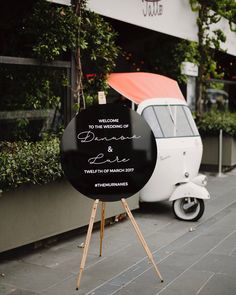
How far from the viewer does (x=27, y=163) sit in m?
5.51

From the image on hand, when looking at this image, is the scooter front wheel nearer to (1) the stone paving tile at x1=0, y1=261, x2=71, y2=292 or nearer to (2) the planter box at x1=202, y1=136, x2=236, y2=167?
(1) the stone paving tile at x1=0, y1=261, x2=71, y2=292

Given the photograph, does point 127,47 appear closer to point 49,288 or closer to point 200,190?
point 200,190

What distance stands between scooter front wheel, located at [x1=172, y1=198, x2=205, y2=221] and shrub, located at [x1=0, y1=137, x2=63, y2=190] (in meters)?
2.32

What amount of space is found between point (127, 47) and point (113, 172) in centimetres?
699

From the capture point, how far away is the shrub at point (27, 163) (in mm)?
5262

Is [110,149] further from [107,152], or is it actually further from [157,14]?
[157,14]

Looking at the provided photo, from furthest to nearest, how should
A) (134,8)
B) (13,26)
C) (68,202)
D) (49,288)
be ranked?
1. (134,8)
2. (13,26)
3. (68,202)
4. (49,288)

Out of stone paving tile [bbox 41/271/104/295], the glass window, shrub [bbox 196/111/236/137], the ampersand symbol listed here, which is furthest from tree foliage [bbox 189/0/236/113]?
stone paving tile [bbox 41/271/104/295]

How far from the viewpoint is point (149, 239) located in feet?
21.7

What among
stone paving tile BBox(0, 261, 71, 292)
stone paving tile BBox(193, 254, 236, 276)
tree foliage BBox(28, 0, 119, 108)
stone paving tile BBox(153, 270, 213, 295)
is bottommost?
stone paving tile BBox(0, 261, 71, 292)

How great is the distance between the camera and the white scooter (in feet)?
24.5

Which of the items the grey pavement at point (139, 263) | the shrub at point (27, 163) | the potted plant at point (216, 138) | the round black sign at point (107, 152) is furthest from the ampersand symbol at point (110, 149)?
the potted plant at point (216, 138)

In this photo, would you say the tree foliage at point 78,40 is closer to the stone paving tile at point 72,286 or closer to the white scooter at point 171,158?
the white scooter at point 171,158

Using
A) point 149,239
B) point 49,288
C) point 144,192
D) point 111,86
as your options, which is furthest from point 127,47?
point 49,288
